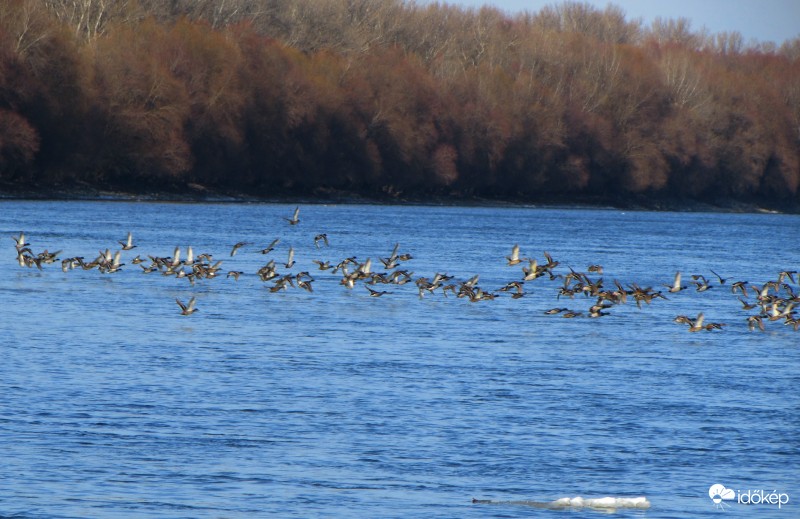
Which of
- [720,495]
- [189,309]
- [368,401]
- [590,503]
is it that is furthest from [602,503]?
[189,309]

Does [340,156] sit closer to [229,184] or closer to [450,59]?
[229,184]

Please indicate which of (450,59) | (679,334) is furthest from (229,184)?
(679,334)

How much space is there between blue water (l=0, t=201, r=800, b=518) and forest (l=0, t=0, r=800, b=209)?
3541 cm

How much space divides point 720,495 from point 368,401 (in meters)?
5.35

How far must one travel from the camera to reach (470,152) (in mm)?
90812

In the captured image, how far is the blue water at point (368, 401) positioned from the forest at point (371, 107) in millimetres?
35411

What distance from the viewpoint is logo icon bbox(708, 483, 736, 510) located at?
43.8 feet

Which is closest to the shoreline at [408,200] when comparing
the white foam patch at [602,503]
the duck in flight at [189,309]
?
the duck in flight at [189,309]

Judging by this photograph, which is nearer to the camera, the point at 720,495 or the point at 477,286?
the point at 720,495

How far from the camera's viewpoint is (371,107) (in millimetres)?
87500

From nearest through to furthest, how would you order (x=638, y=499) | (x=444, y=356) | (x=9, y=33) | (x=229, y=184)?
(x=638, y=499), (x=444, y=356), (x=9, y=33), (x=229, y=184)

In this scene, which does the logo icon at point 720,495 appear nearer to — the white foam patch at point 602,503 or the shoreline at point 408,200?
the white foam patch at point 602,503

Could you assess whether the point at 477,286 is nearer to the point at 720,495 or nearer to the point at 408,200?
the point at 720,495

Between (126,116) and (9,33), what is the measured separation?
25.1 ft
